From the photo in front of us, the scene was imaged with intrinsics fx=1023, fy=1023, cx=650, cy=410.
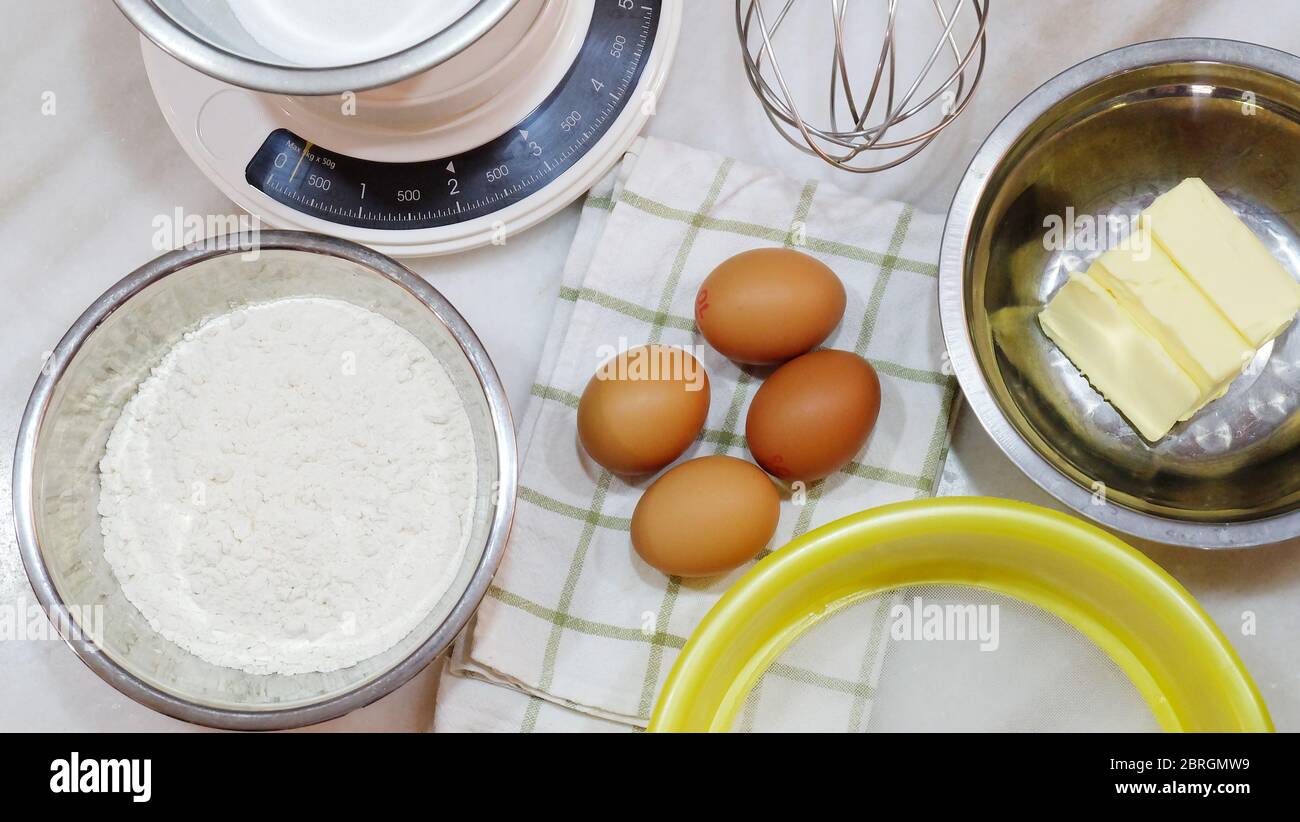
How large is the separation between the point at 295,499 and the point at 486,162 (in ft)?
0.93

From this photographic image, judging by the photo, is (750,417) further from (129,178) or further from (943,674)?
(129,178)

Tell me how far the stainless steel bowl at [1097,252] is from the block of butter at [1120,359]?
27 mm

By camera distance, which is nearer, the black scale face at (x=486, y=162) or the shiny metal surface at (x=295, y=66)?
the shiny metal surface at (x=295, y=66)

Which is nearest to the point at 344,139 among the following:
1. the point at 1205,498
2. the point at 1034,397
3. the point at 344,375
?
the point at 344,375

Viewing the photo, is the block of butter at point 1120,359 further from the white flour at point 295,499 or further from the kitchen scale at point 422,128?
the white flour at point 295,499

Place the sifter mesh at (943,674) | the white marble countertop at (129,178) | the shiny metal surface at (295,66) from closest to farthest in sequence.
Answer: the shiny metal surface at (295,66) → the sifter mesh at (943,674) → the white marble countertop at (129,178)

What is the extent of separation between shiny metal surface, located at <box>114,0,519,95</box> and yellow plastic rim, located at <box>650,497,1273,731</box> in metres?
0.38

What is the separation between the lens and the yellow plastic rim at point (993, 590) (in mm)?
659

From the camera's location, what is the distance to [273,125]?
76 cm

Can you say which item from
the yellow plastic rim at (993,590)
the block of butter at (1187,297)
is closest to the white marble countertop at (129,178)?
the block of butter at (1187,297)

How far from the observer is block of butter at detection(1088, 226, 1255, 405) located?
72cm

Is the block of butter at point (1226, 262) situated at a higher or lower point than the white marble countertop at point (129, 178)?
lower

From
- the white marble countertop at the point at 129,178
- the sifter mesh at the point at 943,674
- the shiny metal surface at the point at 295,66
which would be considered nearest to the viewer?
the shiny metal surface at the point at 295,66

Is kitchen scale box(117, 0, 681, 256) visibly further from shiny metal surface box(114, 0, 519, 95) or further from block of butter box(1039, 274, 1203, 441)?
block of butter box(1039, 274, 1203, 441)
